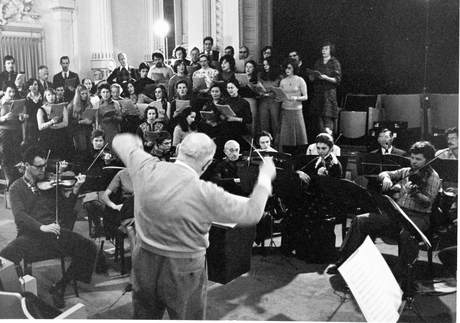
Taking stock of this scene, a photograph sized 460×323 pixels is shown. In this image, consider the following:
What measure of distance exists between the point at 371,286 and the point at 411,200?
2145 millimetres

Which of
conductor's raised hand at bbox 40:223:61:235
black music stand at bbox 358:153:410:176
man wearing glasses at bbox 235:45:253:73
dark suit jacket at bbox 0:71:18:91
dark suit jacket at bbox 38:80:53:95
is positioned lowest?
conductor's raised hand at bbox 40:223:61:235

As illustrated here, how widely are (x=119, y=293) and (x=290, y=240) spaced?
1787 millimetres

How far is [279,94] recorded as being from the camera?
23.0ft

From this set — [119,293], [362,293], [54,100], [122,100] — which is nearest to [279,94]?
[122,100]

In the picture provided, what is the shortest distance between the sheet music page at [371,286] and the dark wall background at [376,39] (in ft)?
17.1

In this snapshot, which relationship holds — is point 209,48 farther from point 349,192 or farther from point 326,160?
point 349,192

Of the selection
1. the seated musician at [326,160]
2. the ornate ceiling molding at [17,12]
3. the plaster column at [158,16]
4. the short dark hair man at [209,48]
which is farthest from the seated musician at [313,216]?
the plaster column at [158,16]

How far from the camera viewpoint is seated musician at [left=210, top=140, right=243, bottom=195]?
199 inches

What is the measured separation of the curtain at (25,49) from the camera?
8.45 metres

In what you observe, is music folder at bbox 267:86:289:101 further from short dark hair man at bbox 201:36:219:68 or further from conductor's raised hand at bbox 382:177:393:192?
conductor's raised hand at bbox 382:177:393:192

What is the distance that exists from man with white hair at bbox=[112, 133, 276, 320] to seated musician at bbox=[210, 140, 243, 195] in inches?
89.3

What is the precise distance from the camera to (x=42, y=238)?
4293mm

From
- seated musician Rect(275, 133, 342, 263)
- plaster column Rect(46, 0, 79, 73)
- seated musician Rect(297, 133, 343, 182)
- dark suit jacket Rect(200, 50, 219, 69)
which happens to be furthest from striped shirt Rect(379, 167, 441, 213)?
plaster column Rect(46, 0, 79, 73)

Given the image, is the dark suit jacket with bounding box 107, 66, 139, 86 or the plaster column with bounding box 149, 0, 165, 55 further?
the plaster column with bounding box 149, 0, 165, 55
